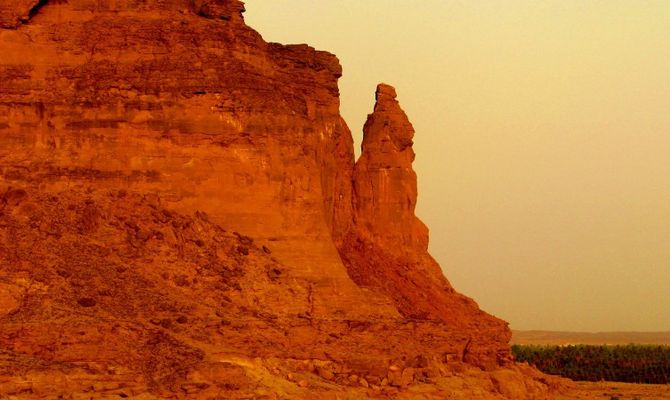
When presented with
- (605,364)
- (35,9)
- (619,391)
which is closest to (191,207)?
(35,9)

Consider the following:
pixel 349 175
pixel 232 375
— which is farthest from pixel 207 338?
pixel 349 175

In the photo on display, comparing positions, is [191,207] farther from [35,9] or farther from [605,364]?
[605,364]

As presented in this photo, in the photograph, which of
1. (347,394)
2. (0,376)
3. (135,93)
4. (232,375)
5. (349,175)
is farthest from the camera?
(349,175)

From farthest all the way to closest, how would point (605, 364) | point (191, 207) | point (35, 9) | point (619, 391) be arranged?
point (605, 364) → point (619, 391) → point (35, 9) → point (191, 207)

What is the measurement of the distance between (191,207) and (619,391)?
27.1 meters

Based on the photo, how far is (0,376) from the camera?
26.3 meters

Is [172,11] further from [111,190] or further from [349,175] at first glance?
[349,175]

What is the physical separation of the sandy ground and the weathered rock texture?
32.8ft

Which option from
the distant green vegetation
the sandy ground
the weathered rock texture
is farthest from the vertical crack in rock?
the distant green vegetation

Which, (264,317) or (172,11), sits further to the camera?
(172,11)

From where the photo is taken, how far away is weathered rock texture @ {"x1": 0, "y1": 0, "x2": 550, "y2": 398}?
30.9 metres

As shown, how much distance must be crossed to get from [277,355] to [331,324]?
2.66 meters

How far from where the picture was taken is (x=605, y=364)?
6762 cm

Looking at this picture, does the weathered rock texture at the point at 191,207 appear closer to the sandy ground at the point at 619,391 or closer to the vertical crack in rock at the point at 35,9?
the vertical crack in rock at the point at 35,9
